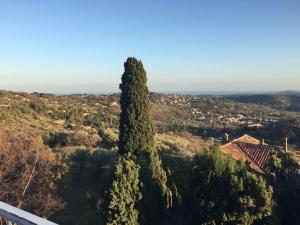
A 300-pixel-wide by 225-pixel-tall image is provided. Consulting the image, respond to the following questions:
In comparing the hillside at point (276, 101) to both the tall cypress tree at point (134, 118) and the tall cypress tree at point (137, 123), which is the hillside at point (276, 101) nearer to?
the tall cypress tree at point (137, 123)

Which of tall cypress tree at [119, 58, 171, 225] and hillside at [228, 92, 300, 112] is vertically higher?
tall cypress tree at [119, 58, 171, 225]

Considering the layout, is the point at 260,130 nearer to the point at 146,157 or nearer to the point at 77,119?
the point at 77,119

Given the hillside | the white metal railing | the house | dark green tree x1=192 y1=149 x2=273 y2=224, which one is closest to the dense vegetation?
dark green tree x1=192 y1=149 x2=273 y2=224

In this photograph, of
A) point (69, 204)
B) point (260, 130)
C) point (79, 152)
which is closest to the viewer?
point (69, 204)

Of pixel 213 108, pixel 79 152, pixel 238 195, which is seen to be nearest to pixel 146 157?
pixel 238 195

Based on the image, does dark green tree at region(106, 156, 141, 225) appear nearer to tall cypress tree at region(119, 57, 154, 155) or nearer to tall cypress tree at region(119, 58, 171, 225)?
tall cypress tree at region(119, 58, 171, 225)

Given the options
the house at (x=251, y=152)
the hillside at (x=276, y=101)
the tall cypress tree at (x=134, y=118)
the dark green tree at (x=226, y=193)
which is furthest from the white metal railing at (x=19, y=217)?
the hillside at (x=276, y=101)

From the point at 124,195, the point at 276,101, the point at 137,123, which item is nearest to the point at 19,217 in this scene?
the point at 124,195
